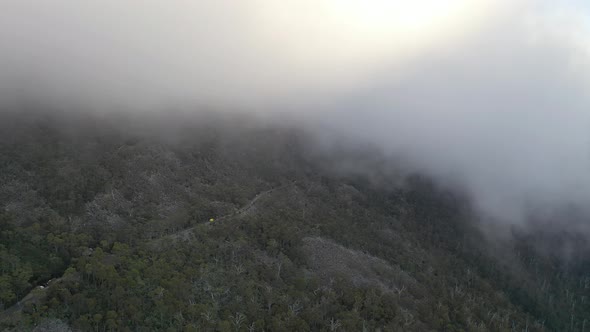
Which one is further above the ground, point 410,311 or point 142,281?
point 142,281

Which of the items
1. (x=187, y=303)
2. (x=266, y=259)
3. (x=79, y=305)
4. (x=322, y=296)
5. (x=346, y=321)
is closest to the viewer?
(x=79, y=305)

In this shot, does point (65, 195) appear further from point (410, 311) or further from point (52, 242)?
point (410, 311)

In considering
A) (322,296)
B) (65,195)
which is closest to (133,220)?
(65,195)

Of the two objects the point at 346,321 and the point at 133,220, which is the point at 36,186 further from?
the point at 346,321

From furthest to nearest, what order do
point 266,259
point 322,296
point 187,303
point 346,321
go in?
point 266,259 < point 322,296 < point 346,321 < point 187,303

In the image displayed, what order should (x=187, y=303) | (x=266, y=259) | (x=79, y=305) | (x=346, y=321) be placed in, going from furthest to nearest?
(x=266, y=259) → (x=346, y=321) → (x=187, y=303) → (x=79, y=305)

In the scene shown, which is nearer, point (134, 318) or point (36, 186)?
point (134, 318)

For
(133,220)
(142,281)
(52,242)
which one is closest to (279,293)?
(142,281)

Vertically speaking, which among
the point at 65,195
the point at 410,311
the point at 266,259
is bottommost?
the point at 410,311

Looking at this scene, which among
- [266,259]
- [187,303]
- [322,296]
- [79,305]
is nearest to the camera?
[79,305]
